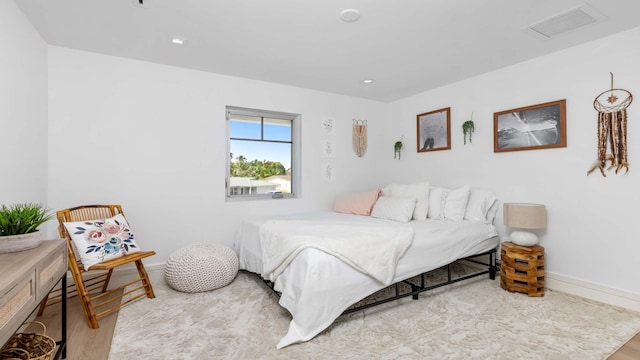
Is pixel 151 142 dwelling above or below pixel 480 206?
above

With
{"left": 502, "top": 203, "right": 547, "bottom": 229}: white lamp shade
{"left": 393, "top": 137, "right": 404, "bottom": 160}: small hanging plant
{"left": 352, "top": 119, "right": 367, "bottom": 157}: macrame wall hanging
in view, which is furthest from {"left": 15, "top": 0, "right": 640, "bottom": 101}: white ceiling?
{"left": 502, "top": 203, "right": 547, "bottom": 229}: white lamp shade

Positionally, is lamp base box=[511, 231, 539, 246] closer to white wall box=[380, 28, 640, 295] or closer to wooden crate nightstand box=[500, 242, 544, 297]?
wooden crate nightstand box=[500, 242, 544, 297]

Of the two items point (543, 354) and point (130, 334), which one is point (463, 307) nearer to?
point (543, 354)

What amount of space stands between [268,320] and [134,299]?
123 centimetres

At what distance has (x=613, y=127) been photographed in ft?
8.75

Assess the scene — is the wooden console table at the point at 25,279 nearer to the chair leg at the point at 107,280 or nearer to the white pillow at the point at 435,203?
the chair leg at the point at 107,280

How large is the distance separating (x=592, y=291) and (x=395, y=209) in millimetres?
1888

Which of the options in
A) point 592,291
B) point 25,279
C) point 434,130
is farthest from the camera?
point 434,130

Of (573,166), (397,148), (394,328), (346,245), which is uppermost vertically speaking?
(397,148)

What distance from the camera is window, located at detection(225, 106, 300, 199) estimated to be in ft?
12.5

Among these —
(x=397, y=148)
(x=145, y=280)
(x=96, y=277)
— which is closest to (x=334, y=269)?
(x=145, y=280)

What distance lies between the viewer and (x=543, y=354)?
75.9 inches

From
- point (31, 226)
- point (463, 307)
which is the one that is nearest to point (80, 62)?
point (31, 226)

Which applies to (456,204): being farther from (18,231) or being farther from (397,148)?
(18,231)
